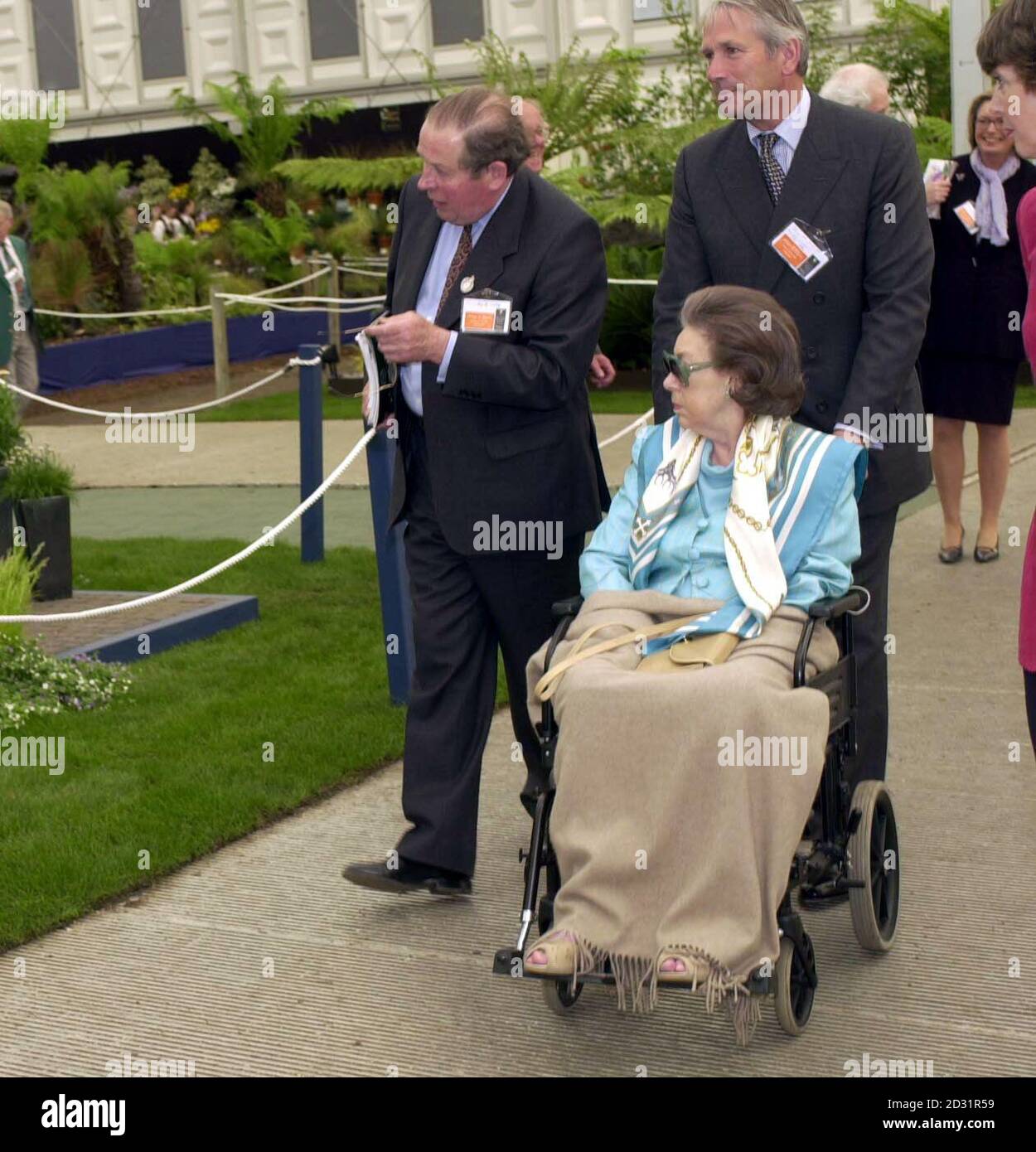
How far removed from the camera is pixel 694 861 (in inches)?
135

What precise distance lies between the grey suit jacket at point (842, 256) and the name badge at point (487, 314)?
14.8 inches

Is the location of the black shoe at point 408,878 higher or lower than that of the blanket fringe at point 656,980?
lower

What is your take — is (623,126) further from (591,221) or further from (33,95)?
(591,221)

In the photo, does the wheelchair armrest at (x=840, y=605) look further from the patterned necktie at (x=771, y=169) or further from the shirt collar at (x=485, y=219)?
the shirt collar at (x=485, y=219)

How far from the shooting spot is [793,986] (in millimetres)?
3646

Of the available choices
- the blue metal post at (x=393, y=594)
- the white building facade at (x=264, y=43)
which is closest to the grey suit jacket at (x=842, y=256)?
the blue metal post at (x=393, y=594)

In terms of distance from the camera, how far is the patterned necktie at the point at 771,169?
175 inches

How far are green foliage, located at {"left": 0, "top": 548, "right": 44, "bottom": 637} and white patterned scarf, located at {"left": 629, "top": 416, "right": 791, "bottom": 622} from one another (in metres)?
3.12

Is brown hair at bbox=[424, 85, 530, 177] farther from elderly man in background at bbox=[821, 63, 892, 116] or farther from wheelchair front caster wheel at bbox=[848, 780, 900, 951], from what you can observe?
elderly man in background at bbox=[821, 63, 892, 116]

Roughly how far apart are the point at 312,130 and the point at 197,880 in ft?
79.9

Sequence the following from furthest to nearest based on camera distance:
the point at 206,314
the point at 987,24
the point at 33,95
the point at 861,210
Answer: the point at 33,95 < the point at 206,314 < the point at 861,210 < the point at 987,24

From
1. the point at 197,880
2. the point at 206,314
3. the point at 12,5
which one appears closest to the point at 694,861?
the point at 197,880

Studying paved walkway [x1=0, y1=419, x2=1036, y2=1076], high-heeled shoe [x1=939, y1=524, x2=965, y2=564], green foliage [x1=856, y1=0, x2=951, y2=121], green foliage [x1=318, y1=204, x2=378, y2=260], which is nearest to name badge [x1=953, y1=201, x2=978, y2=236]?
high-heeled shoe [x1=939, y1=524, x2=965, y2=564]

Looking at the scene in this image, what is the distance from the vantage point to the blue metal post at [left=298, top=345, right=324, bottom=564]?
8859 mm
